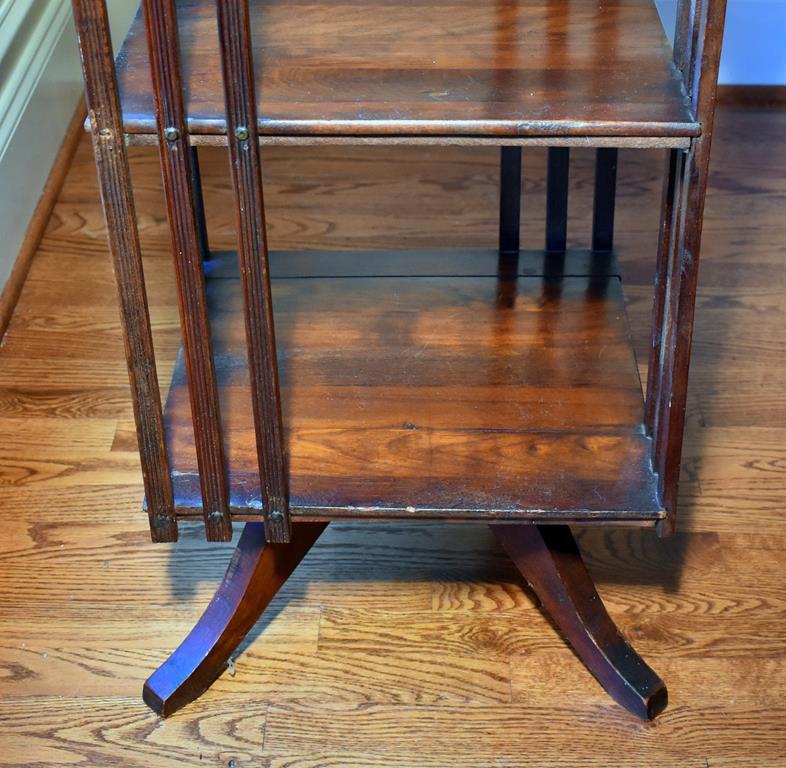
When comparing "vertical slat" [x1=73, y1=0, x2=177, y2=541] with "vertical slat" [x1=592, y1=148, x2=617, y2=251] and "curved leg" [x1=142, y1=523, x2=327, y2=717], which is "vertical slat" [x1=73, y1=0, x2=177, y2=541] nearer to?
"curved leg" [x1=142, y1=523, x2=327, y2=717]

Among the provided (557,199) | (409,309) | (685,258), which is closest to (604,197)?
(557,199)

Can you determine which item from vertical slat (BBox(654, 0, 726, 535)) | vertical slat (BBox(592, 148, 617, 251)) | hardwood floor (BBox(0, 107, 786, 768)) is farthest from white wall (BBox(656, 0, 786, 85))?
vertical slat (BBox(654, 0, 726, 535))

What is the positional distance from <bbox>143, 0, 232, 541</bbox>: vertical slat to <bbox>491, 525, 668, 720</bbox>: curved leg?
344 mm

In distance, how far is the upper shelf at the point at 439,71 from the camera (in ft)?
3.30

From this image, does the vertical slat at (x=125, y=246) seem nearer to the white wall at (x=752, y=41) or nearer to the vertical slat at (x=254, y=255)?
the vertical slat at (x=254, y=255)

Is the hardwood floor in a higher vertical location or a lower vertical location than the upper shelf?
lower

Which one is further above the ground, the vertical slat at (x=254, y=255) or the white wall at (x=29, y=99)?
the vertical slat at (x=254, y=255)

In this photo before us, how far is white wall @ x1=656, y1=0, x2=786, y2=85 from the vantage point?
233 centimetres

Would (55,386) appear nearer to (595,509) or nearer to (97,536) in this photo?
(97,536)

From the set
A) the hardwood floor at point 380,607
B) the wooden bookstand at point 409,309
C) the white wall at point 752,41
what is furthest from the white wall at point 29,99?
the white wall at point 752,41

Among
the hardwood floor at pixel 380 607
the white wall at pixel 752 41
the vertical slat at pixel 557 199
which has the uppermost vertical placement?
the vertical slat at pixel 557 199

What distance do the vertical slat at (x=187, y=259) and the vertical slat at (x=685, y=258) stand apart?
1.28ft

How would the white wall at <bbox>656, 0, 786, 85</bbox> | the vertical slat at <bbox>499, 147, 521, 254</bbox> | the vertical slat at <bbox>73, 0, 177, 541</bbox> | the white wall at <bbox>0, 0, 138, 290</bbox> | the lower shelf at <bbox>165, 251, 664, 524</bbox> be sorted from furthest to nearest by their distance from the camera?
the white wall at <bbox>656, 0, 786, 85</bbox>, the white wall at <bbox>0, 0, 138, 290</bbox>, the vertical slat at <bbox>499, 147, 521, 254</bbox>, the lower shelf at <bbox>165, 251, 664, 524</bbox>, the vertical slat at <bbox>73, 0, 177, 541</bbox>

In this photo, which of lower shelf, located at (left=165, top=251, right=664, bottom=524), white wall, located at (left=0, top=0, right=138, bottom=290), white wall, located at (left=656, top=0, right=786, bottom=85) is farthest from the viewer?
white wall, located at (left=656, top=0, right=786, bottom=85)
